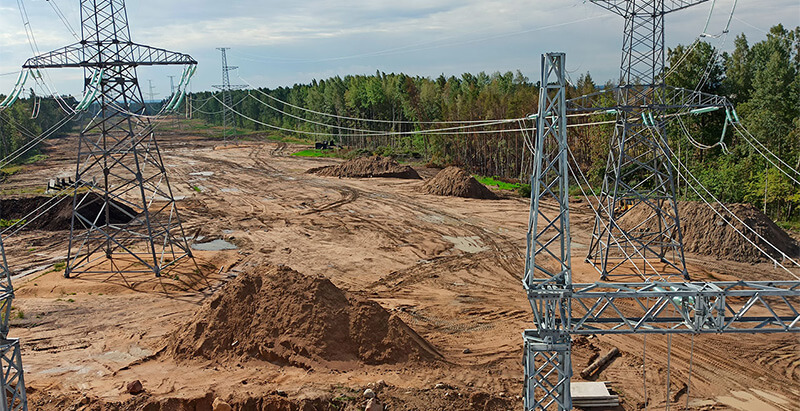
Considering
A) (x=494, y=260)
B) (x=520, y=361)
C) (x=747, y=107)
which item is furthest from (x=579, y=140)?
(x=520, y=361)

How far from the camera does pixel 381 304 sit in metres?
21.9

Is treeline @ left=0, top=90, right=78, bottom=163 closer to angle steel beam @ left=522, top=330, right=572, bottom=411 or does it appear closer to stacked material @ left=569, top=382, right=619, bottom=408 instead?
stacked material @ left=569, top=382, right=619, bottom=408

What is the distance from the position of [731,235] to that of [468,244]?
1314 centimetres

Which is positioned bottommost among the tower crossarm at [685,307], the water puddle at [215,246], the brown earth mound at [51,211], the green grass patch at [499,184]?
the water puddle at [215,246]

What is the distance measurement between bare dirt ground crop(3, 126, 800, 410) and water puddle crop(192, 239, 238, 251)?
720 millimetres

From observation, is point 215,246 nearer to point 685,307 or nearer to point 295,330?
point 295,330

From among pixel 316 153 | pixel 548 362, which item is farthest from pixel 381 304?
pixel 316 153

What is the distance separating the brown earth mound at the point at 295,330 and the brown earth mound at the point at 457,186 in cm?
2725

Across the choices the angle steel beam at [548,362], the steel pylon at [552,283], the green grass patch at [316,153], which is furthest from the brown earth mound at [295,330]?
the green grass patch at [316,153]

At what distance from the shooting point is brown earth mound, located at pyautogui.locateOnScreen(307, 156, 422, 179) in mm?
53438

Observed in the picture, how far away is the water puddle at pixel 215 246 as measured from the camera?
29938 mm

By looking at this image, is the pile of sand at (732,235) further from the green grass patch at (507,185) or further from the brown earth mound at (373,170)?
the brown earth mound at (373,170)

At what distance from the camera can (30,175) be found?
185 ft

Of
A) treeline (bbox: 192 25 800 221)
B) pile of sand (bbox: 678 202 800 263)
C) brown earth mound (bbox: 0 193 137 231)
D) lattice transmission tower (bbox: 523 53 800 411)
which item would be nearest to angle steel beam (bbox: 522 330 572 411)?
lattice transmission tower (bbox: 523 53 800 411)
